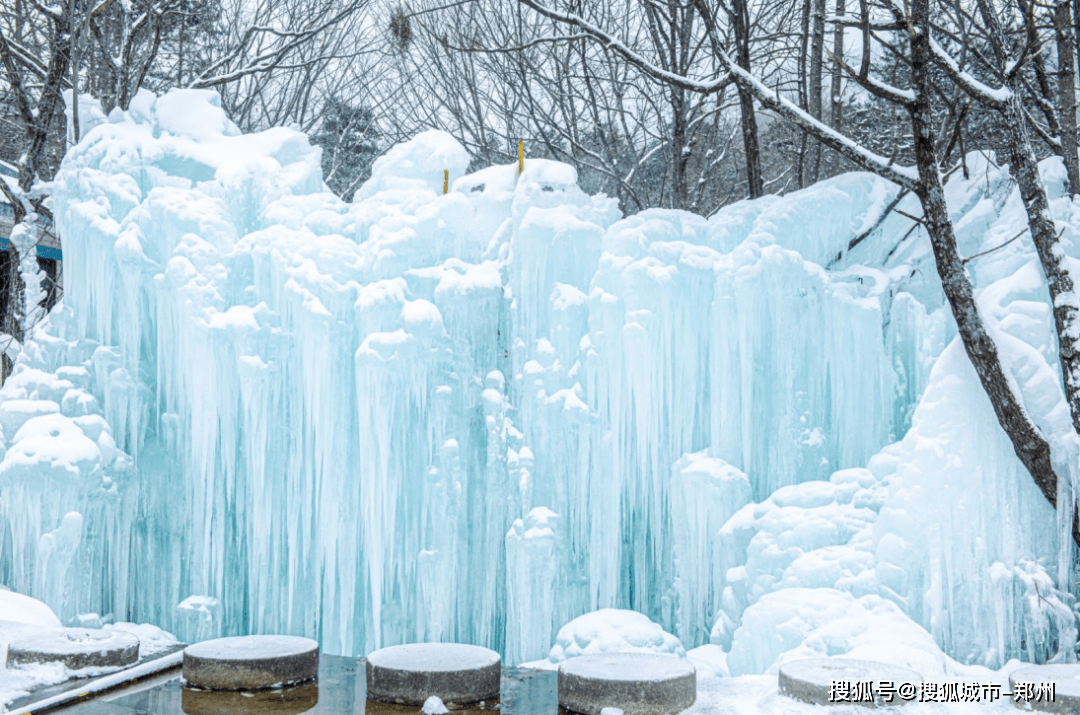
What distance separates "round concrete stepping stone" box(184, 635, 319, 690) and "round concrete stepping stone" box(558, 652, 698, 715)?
53.2 inches

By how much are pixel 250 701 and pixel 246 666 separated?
0.69 feet

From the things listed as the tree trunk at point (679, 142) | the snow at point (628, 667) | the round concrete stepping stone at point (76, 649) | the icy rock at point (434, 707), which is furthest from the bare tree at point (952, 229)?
the round concrete stepping stone at point (76, 649)

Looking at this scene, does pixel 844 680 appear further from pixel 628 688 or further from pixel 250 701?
pixel 250 701

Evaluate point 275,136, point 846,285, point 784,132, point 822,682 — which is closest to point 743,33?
point 846,285

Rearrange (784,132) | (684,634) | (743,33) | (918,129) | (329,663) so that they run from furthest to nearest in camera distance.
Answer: (784,132)
(743,33)
(684,634)
(918,129)
(329,663)

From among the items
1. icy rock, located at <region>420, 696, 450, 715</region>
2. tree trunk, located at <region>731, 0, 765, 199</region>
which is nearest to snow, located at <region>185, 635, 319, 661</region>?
icy rock, located at <region>420, 696, 450, 715</region>

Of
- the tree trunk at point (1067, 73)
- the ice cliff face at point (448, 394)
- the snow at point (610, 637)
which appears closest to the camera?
the snow at point (610, 637)

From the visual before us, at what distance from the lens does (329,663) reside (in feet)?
17.3

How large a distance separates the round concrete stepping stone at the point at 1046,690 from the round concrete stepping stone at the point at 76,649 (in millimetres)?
4344

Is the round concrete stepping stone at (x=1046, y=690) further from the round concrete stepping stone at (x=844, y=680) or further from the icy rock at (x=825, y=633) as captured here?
the icy rock at (x=825, y=633)

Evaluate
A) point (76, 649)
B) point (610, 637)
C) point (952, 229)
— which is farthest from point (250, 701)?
point (952, 229)

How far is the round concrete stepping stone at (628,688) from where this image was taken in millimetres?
4066

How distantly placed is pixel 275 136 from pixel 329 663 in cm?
451

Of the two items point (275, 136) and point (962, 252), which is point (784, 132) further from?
point (275, 136)
